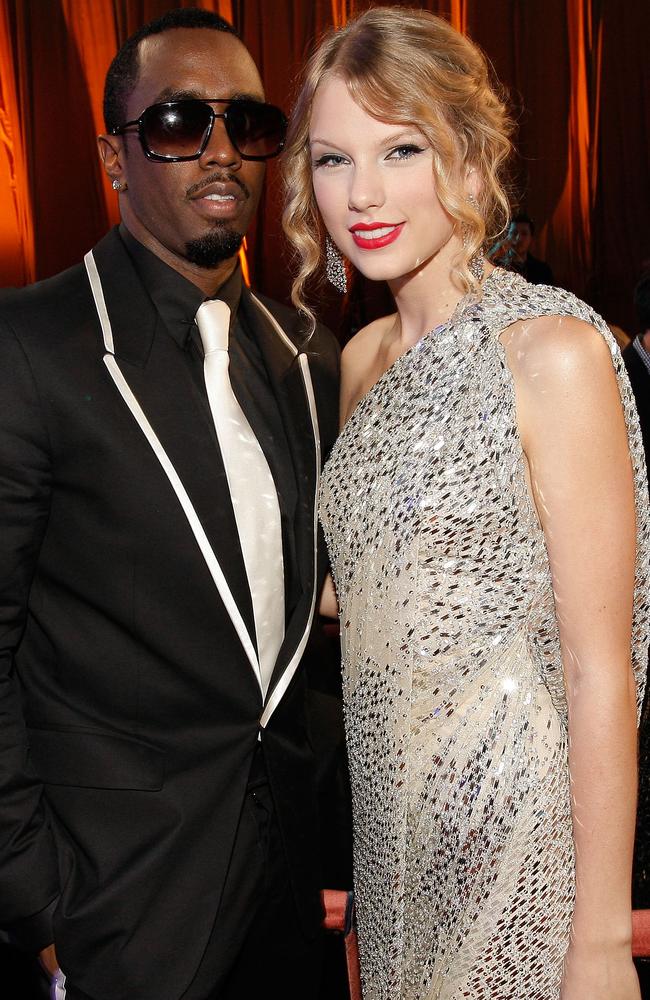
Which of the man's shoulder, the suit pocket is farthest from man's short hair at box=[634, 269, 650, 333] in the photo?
the suit pocket

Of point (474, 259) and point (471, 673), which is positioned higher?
point (474, 259)

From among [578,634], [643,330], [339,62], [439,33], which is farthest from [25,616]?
[643,330]

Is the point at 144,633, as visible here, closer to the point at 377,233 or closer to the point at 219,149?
the point at 377,233

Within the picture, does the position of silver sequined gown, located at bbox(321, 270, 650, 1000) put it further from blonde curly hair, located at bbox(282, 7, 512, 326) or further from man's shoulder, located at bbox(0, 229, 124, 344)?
man's shoulder, located at bbox(0, 229, 124, 344)

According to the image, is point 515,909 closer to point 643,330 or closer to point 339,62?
point 339,62

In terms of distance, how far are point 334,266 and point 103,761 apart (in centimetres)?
89

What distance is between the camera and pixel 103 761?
1394mm

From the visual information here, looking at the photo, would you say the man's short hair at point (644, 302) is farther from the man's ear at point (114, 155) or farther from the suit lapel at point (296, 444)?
the man's ear at point (114, 155)

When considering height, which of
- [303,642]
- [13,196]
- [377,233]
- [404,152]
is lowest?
[303,642]

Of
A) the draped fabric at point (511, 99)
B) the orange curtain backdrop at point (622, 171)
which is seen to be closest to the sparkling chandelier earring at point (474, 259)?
the draped fabric at point (511, 99)

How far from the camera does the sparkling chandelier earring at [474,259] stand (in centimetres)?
145

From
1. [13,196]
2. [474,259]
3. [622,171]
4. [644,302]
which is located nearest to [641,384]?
[644,302]

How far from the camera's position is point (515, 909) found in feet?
4.30

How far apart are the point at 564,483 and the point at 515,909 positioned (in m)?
0.57
